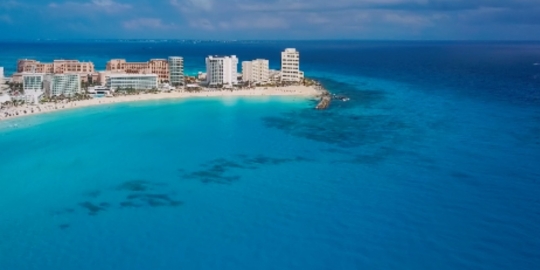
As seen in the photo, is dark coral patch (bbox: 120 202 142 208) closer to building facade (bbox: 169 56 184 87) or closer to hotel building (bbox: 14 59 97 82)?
building facade (bbox: 169 56 184 87)

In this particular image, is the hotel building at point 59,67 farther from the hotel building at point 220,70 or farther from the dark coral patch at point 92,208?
the dark coral patch at point 92,208

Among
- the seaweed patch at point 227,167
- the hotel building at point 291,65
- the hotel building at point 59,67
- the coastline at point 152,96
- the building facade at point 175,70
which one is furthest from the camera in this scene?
the hotel building at point 291,65

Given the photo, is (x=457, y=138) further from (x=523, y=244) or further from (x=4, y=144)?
(x=4, y=144)

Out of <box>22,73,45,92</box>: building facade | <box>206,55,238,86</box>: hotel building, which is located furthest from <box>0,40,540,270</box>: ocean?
<box>206,55,238,86</box>: hotel building

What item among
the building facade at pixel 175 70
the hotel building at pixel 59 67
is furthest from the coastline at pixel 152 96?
the hotel building at pixel 59 67

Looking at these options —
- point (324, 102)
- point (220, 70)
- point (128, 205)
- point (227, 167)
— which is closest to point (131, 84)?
point (220, 70)

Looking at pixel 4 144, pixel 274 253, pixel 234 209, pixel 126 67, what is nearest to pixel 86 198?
pixel 234 209

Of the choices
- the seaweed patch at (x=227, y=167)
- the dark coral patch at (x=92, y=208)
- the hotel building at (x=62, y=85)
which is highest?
the hotel building at (x=62, y=85)

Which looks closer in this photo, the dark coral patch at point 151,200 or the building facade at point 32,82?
the dark coral patch at point 151,200
